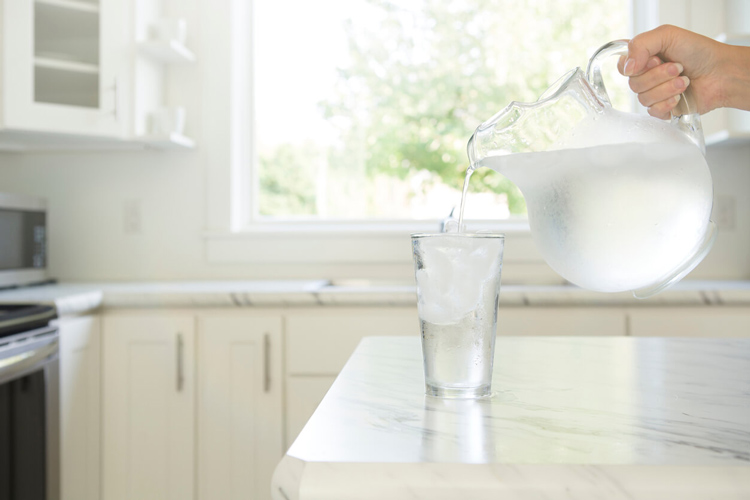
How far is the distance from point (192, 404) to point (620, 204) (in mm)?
1423

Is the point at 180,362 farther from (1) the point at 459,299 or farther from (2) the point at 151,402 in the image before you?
(1) the point at 459,299

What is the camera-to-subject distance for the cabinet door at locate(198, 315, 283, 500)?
1642 mm

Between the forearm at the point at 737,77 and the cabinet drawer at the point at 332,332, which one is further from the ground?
the forearm at the point at 737,77

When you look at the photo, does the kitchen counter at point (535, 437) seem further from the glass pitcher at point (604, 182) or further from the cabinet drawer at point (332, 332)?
the cabinet drawer at point (332, 332)

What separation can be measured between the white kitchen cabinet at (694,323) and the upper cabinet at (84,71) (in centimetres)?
151

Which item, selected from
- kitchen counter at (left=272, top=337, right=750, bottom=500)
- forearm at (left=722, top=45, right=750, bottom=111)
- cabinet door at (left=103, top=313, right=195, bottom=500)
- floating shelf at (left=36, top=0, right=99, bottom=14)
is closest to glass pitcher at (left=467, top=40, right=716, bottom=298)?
kitchen counter at (left=272, top=337, right=750, bottom=500)

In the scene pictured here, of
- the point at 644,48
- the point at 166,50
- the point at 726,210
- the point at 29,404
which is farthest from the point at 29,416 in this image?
the point at 726,210

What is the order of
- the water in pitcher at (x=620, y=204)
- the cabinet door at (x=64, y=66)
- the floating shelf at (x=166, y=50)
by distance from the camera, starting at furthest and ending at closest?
the floating shelf at (x=166, y=50) → the cabinet door at (x=64, y=66) → the water in pitcher at (x=620, y=204)

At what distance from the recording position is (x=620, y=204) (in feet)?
1.57

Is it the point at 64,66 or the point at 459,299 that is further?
the point at 64,66

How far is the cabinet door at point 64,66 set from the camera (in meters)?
1.79

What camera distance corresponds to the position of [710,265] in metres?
2.18

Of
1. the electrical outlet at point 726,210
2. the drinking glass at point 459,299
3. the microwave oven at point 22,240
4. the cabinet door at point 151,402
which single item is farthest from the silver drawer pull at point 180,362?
the electrical outlet at point 726,210

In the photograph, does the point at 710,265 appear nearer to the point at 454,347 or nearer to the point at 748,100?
the point at 748,100
